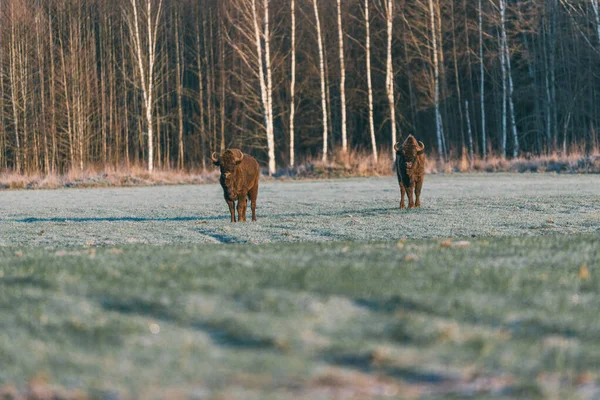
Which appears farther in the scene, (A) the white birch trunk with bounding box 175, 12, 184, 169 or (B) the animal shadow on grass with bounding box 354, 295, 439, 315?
(A) the white birch trunk with bounding box 175, 12, 184, 169

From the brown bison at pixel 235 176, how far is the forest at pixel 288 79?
32404mm

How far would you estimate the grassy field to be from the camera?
3818 mm

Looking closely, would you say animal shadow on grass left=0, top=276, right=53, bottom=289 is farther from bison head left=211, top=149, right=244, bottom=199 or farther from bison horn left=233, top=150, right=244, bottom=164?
bison horn left=233, top=150, right=244, bottom=164

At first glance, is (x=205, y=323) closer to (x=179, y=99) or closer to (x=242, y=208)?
(x=242, y=208)

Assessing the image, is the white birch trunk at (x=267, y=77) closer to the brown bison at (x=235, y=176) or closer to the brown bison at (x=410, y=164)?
the brown bison at (x=410, y=164)

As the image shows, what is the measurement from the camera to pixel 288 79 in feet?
176

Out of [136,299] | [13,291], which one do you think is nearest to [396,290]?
[136,299]

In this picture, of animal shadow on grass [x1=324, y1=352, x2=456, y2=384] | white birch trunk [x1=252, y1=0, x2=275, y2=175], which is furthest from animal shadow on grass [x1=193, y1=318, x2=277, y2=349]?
white birch trunk [x1=252, y1=0, x2=275, y2=175]

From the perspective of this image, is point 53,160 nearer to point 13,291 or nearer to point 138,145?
point 138,145

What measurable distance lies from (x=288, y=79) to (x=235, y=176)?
1573 inches

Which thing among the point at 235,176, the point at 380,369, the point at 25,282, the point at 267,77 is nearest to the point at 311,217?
the point at 235,176

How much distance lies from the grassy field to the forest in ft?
134

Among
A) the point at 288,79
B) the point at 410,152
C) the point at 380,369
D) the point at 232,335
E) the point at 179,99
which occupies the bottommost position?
the point at 380,369

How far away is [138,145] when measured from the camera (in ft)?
194
